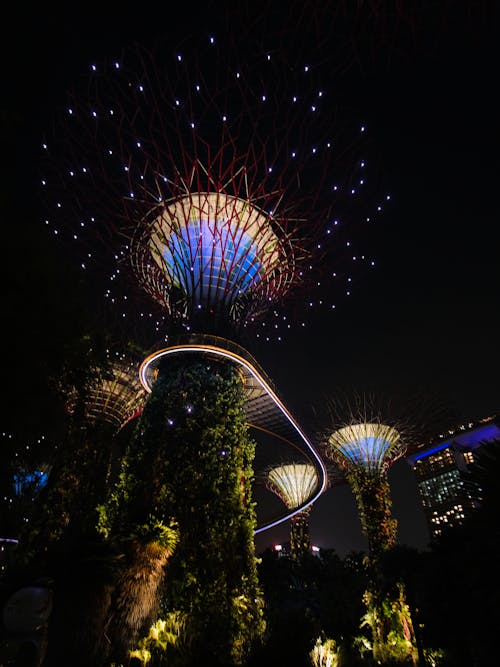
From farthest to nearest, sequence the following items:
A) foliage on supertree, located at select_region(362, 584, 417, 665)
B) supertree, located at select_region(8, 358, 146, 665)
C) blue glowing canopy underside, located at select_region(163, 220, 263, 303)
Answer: foliage on supertree, located at select_region(362, 584, 417, 665)
blue glowing canopy underside, located at select_region(163, 220, 263, 303)
supertree, located at select_region(8, 358, 146, 665)

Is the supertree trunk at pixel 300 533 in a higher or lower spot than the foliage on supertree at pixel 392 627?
higher

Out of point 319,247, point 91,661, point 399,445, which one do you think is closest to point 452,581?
point 91,661

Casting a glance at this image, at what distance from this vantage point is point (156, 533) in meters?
9.66

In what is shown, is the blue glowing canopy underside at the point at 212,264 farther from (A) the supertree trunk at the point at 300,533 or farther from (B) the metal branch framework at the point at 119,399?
(A) the supertree trunk at the point at 300,533

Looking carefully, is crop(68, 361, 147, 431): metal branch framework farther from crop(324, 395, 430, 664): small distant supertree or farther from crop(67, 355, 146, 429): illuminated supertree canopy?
crop(324, 395, 430, 664): small distant supertree

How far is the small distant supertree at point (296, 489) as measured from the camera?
36.0 metres

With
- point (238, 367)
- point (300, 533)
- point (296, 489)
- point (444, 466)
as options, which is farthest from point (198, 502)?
point (444, 466)

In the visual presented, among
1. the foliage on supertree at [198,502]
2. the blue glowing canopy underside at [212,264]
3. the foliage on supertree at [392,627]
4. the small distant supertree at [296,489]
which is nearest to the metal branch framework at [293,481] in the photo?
the small distant supertree at [296,489]

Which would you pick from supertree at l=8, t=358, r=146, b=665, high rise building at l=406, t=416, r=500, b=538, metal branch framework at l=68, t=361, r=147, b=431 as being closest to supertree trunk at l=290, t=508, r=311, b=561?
supertree at l=8, t=358, r=146, b=665

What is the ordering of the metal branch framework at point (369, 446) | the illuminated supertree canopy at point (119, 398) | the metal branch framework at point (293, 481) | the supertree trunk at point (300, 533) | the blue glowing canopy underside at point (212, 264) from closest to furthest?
the blue glowing canopy underside at point (212, 264) < the illuminated supertree canopy at point (119, 398) < the metal branch framework at point (369, 446) < the supertree trunk at point (300, 533) < the metal branch framework at point (293, 481)

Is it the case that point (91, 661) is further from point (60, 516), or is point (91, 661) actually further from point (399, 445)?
point (399, 445)

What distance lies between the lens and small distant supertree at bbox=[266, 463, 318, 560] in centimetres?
3597

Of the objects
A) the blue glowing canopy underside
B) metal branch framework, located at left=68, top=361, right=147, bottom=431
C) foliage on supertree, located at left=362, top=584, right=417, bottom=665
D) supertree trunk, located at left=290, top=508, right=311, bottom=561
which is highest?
the blue glowing canopy underside

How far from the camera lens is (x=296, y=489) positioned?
36.8 m
